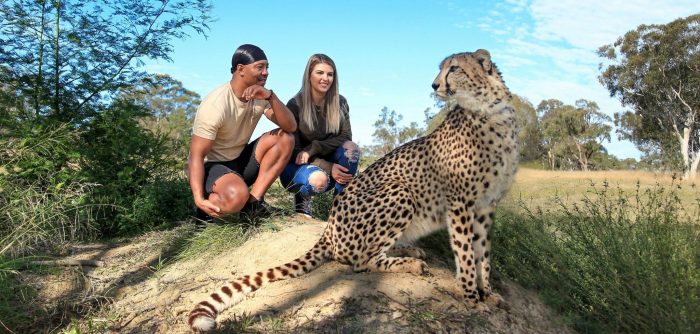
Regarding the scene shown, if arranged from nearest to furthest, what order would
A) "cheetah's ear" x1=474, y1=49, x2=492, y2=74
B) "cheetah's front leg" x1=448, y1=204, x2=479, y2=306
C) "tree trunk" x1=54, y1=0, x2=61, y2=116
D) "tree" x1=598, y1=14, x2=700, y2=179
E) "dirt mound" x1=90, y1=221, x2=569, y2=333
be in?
1. "dirt mound" x1=90, y1=221, x2=569, y2=333
2. "cheetah's front leg" x1=448, y1=204, x2=479, y2=306
3. "cheetah's ear" x1=474, y1=49, x2=492, y2=74
4. "tree trunk" x1=54, y1=0, x2=61, y2=116
5. "tree" x1=598, y1=14, x2=700, y2=179

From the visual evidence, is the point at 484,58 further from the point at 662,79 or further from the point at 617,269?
the point at 662,79

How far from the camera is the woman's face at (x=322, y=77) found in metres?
4.66

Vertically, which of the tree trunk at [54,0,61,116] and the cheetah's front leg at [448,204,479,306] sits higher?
the tree trunk at [54,0,61,116]

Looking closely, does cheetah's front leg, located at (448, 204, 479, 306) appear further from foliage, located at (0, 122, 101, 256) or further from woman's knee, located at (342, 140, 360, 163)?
foliage, located at (0, 122, 101, 256)

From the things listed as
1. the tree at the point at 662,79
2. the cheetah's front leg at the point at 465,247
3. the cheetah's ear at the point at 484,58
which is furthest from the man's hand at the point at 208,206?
the tree at the point at 662,79

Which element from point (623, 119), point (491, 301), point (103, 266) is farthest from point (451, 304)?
point (623, 119)

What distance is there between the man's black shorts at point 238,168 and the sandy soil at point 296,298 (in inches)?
21.2

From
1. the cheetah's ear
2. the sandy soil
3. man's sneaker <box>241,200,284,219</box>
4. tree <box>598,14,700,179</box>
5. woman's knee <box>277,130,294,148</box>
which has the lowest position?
the sandy soil

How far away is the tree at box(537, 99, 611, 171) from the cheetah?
33731mm

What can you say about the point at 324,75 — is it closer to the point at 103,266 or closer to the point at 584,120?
the point at 103,266

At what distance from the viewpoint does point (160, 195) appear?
6074 millimetres

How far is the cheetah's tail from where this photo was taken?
2.85 m

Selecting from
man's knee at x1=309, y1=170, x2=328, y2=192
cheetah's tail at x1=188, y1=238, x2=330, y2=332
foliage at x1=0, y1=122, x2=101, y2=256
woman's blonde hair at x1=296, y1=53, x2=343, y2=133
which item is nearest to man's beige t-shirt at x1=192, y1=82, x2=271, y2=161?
woman's blonde hair at x1=296, y1=53, x2=343, y2=133

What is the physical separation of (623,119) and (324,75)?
95.1 ft
